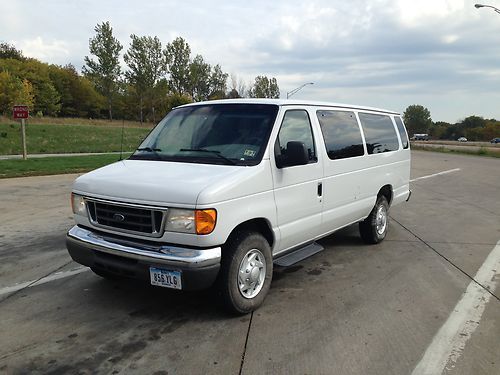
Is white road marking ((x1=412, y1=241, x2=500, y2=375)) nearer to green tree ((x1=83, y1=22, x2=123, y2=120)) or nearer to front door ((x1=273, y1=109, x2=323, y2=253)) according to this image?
front door ((x1=273, y1=109, x2=323, y2=253))

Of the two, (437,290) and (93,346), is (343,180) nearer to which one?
(437,290)

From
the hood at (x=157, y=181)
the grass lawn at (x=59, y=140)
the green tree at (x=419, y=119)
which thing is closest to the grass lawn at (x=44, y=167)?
the grass lawn at (x=59, y=140)

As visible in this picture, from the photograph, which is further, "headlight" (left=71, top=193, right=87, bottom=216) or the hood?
"headlight" (left=71, top=193, right=87, bottom=216)

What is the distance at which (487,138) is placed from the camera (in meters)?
122

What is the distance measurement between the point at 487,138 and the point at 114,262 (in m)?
137

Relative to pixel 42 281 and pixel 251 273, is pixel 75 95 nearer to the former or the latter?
pixel 42 281

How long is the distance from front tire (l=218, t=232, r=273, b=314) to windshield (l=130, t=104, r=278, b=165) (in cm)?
74

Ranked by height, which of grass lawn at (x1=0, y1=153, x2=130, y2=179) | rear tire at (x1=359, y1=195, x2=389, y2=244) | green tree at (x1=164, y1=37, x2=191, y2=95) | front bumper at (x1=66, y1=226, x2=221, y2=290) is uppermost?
green tree at (x1=164, y1=37, x2=191, y2=95)

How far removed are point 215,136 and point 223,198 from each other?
42.0 inches

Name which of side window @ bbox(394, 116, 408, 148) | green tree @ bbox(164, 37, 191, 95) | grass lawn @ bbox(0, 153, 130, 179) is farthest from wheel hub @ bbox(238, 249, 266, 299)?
green tree @ bbox(164, 37, 191, 95)

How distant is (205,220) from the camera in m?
3.51

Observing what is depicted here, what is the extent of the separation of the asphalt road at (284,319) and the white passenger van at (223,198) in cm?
38

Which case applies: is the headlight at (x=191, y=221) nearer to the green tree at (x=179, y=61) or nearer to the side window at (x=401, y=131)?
the side window at (x=401, y=131)

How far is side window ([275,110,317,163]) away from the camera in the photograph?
4356mm
